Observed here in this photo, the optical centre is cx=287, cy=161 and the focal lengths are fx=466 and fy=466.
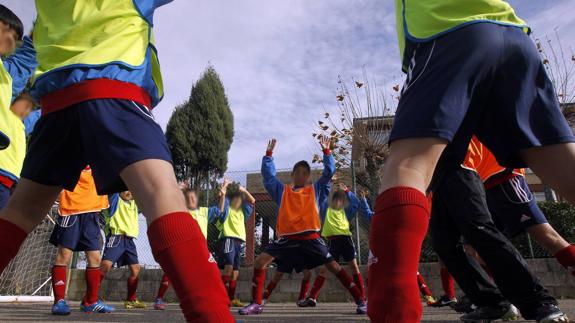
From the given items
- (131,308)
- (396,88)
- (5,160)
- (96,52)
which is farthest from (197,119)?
(96,52)

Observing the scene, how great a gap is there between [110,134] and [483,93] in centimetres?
125

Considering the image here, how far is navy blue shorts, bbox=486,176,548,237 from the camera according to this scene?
3469 millimetres

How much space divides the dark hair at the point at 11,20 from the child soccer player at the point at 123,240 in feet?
14.7

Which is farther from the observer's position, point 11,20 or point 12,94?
point 12,94

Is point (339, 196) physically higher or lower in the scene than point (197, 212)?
higher

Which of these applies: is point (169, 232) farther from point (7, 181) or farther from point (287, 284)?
point (287, 284)

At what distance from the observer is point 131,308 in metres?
6.95

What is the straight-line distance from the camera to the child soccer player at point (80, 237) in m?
5.52

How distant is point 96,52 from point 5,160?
207cm

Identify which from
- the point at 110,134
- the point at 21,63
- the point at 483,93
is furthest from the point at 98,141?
the point at 21,63

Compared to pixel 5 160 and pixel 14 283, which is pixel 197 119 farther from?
pixel 5 160

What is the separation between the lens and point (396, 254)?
1.30 metres

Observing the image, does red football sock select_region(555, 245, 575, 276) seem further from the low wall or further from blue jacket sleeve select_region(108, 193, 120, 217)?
blue jacket sleeve select_region(108, 193, 120, 217)

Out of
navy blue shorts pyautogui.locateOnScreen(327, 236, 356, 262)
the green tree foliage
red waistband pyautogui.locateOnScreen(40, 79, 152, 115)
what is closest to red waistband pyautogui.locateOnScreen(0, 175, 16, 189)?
red waistband pyautogui.locateOnScreen(40, 79, 152, 115)
